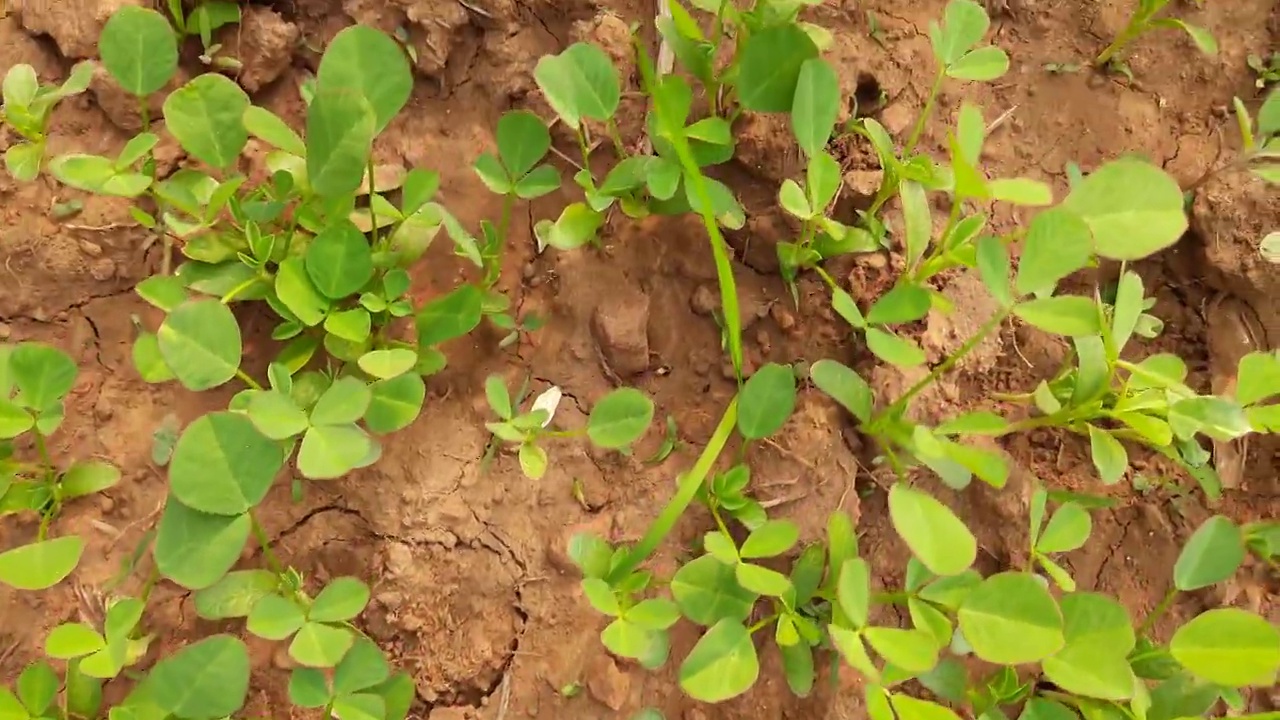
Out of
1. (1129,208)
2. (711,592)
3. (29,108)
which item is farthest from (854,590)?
(29,108)

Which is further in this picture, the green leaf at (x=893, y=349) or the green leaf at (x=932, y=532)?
the green leaf at (x=893, y=349)

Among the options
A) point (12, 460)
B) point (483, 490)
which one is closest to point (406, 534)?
point (483, 490)

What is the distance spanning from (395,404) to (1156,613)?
1280 mm

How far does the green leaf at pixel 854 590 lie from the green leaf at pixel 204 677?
830 mm

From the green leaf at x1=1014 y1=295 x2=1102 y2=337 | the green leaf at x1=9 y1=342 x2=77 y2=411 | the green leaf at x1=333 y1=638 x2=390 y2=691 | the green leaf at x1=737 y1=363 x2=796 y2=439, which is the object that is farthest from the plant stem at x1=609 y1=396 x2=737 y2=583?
the green leaf at x1=9 y1=342 x2=77 y2=411

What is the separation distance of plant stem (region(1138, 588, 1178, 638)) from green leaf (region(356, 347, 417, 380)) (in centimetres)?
127

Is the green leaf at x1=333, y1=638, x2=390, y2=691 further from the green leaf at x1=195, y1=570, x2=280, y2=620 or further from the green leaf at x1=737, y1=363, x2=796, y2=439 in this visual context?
the green leaf at x1=737, y1=363, x2=796, y2=439

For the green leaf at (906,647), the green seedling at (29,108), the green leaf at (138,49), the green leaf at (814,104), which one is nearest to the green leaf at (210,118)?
the green leaf at (138,49)

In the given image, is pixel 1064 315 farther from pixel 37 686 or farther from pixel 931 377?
pixel 37 686

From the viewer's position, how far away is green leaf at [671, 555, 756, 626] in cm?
146

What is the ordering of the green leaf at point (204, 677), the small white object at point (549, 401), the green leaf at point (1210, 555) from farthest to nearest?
the small white object at point (549, 401) < the green leaf at point (1210, 555) < the green leaf at point (204, 677)

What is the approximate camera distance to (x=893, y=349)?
1.51 m

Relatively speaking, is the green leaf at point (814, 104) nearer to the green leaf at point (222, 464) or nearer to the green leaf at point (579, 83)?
the green leaf at point (579, 83)

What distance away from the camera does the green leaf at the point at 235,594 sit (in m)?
1.41
